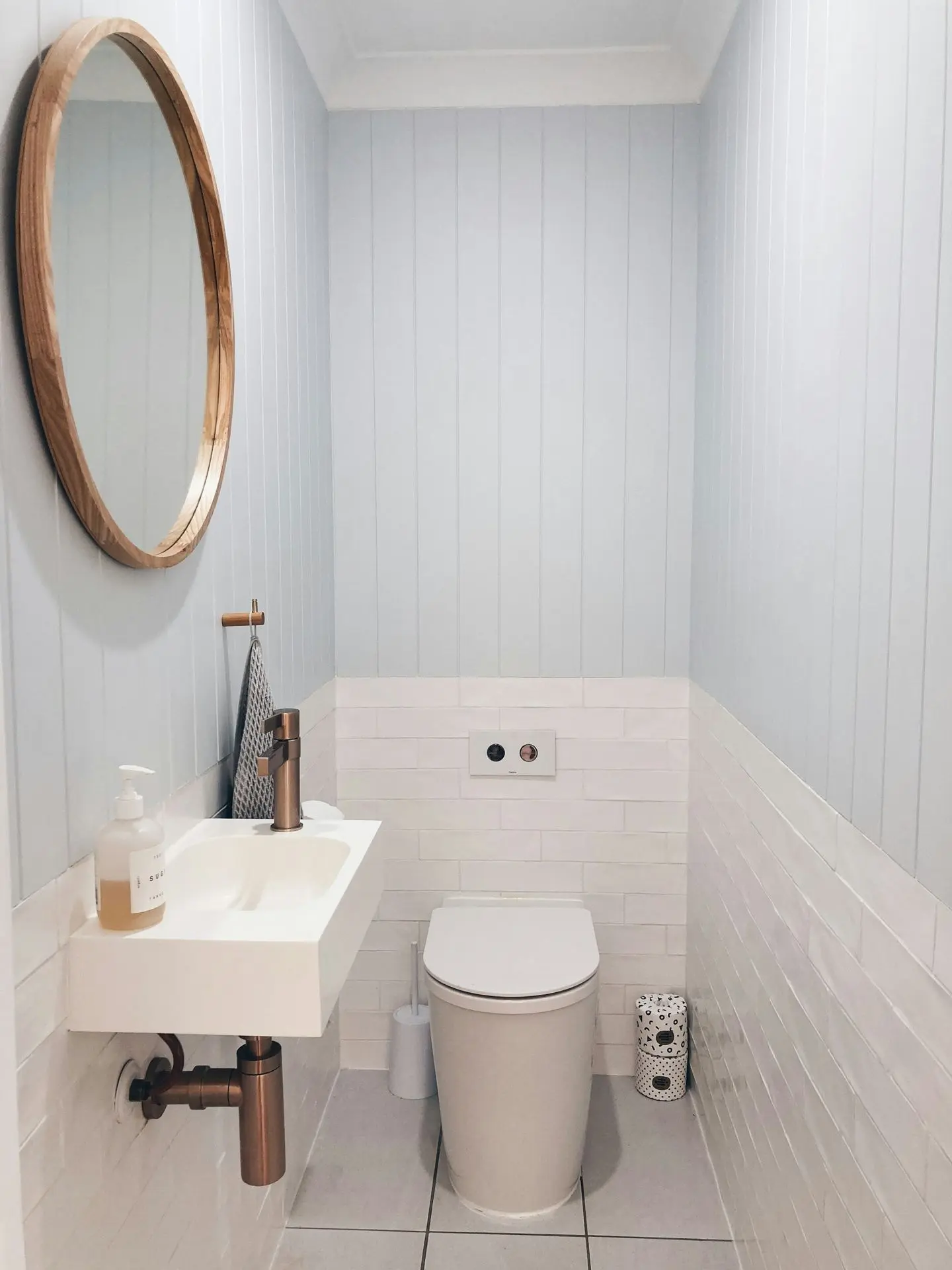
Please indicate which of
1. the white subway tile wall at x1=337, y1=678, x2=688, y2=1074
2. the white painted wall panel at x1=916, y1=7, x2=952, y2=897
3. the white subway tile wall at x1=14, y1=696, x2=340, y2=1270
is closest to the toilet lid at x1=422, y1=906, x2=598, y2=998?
the white subway tile wall at x1=337, y1=678, x2=688, y2=1074

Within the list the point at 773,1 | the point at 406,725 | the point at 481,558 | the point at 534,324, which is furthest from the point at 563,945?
the point at 773,1

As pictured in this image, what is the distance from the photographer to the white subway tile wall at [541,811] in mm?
2551

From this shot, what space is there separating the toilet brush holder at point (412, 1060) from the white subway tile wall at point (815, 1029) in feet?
2.27

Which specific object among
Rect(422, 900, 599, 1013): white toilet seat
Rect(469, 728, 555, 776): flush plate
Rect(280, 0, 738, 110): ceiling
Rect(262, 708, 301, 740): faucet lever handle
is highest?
Rect(280, 0, 738, 110): ceiling

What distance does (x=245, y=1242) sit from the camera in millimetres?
1725

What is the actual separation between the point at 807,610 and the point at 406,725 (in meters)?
1.34

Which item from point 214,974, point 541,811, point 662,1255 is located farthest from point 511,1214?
point 214,974

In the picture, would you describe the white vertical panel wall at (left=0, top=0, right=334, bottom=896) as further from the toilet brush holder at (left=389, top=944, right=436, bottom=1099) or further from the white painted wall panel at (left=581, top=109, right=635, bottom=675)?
the toilet brush holder at (left=389, top=944, right=436, bottom=1099)

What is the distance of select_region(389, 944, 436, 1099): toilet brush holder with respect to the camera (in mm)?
2496

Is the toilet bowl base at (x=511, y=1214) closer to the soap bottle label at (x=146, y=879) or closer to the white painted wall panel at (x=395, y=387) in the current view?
the white painted wall panel at (x=395, y=387)

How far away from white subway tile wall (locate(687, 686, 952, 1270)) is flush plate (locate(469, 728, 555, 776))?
42 centimetres

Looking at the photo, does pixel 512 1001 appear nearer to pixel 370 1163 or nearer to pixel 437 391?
pixel 370 1163

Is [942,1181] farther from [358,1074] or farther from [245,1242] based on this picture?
[358,1074]

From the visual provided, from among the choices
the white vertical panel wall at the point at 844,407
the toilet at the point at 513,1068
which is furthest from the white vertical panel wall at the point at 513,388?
the toilet at the point at 513,1068
